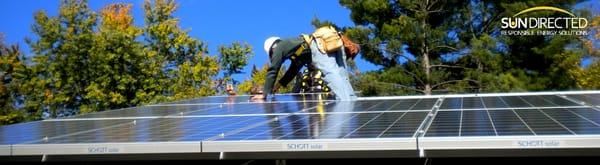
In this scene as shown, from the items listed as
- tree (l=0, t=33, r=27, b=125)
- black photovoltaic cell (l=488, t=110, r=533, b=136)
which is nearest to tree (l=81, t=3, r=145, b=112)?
tree (l=0, t=33, r=27, b=125)

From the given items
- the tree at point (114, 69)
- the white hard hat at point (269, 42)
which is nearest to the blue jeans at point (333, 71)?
the white hard hat at point (269, 42)

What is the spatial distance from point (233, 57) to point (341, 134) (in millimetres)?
37052

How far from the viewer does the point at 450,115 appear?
820 centimetres

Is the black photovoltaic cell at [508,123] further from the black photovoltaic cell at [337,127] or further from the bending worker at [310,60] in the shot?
the bending worker at [310,60]

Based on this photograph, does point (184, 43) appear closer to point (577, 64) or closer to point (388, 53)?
point (388, 53)

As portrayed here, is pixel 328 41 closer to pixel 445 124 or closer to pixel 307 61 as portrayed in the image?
pixel 307 61

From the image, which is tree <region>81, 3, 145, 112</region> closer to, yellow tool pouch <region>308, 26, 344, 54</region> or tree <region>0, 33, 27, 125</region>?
tree <region>0, 33, 27, 125</region>

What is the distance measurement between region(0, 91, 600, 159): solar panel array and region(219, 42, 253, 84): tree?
3372cm

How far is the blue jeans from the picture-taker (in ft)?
41.7

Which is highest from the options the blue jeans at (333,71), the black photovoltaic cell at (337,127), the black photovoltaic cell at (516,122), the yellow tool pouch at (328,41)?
the yellow tool pouch at (328,41)

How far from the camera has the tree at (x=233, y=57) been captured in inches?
1695

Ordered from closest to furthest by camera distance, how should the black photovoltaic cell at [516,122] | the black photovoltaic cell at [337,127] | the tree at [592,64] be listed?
the black photovoltaic cell at [516,122] → the black photovoltaic cell at [337,127] → the tree at [592,64]

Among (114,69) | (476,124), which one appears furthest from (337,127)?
(114,69)

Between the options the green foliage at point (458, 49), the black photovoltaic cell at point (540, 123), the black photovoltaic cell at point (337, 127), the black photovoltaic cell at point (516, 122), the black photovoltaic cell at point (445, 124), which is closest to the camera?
the black photovoltaic cell at point (540, 123)
